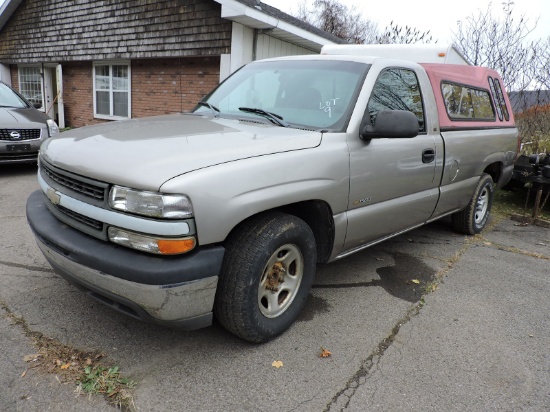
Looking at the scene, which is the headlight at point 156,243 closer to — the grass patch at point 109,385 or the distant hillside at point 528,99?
the grass patch at point 109,385

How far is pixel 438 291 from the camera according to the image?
3.66 metres

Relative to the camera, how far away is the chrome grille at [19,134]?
6.96 meters

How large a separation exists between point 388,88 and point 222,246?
2.01 m

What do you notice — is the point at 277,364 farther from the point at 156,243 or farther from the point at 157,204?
the point at 157,204

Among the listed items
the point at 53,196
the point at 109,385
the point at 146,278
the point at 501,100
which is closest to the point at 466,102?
the point at 501,100

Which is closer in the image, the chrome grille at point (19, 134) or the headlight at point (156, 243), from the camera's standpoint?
the headlight at point (156, 243)

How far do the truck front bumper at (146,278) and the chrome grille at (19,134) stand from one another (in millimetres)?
5682

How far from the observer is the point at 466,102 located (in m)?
4.62

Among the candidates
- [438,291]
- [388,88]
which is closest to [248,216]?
[388,88]

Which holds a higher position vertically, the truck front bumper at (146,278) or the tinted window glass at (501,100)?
the tinted window glass at (501,100)

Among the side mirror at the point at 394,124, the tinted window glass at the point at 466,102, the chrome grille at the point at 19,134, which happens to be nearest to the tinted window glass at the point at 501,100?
the tinted window glass at the point at 466,102

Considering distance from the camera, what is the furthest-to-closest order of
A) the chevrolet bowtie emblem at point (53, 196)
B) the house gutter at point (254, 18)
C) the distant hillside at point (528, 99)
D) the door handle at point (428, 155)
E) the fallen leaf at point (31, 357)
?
the distant hillside at point (528, 99), the house gutter at point (254, 18), the door handle at point (428, 155), the chevrolet bowtie emblem at point (53, 196), the fallen leaf at point (31, 357)

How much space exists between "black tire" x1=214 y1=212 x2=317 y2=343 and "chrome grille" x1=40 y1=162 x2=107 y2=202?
2.45 ft

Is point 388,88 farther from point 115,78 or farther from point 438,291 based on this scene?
point 115,78
